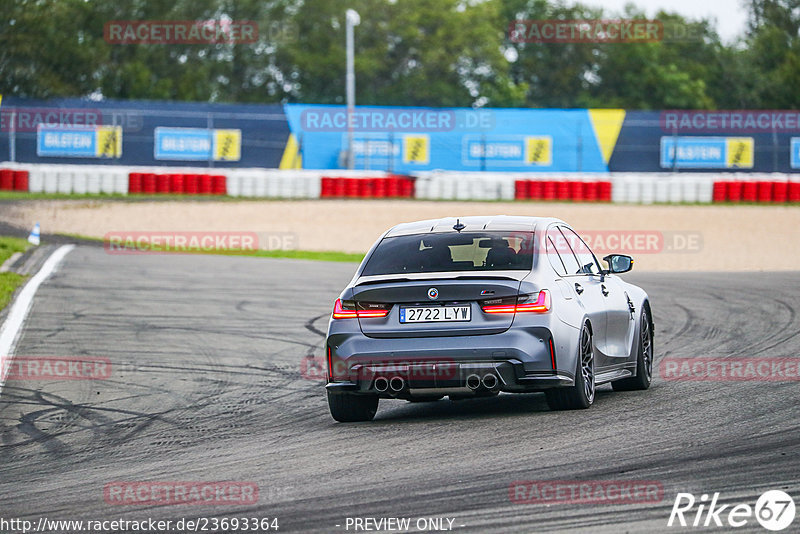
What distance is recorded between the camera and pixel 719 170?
44.2 metres

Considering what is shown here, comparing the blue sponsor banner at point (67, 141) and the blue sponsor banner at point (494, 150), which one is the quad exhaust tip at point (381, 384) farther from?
the blue sponsor banner at point (494, 150)

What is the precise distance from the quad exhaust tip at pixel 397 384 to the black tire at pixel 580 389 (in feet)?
3.35

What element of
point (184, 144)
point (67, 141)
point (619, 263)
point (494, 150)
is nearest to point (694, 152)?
point (494, 150)

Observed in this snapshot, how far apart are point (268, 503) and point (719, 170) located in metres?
40.3

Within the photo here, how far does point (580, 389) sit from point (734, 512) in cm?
300

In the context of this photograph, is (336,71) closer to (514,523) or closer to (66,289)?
(66,289)

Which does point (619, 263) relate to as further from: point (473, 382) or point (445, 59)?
point (445, 59)

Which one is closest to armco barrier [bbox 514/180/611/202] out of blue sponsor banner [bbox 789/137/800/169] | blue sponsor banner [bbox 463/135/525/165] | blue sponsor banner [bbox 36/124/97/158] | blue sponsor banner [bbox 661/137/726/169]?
blue sponsor banner [bbox 463/135/525/165]

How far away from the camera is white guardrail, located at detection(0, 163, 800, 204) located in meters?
36.9

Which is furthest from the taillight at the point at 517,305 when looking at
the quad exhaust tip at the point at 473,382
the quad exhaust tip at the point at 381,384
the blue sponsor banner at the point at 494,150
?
the blue sponsor banner at the point at 494,150

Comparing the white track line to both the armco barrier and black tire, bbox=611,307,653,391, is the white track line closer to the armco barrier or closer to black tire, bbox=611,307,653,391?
black tire, bbox=611,307,653,391

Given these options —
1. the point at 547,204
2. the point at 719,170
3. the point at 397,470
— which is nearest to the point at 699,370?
the point at 397,470

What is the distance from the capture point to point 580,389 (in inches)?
330

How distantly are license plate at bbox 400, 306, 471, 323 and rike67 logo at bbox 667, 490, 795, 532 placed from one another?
8.43ft
